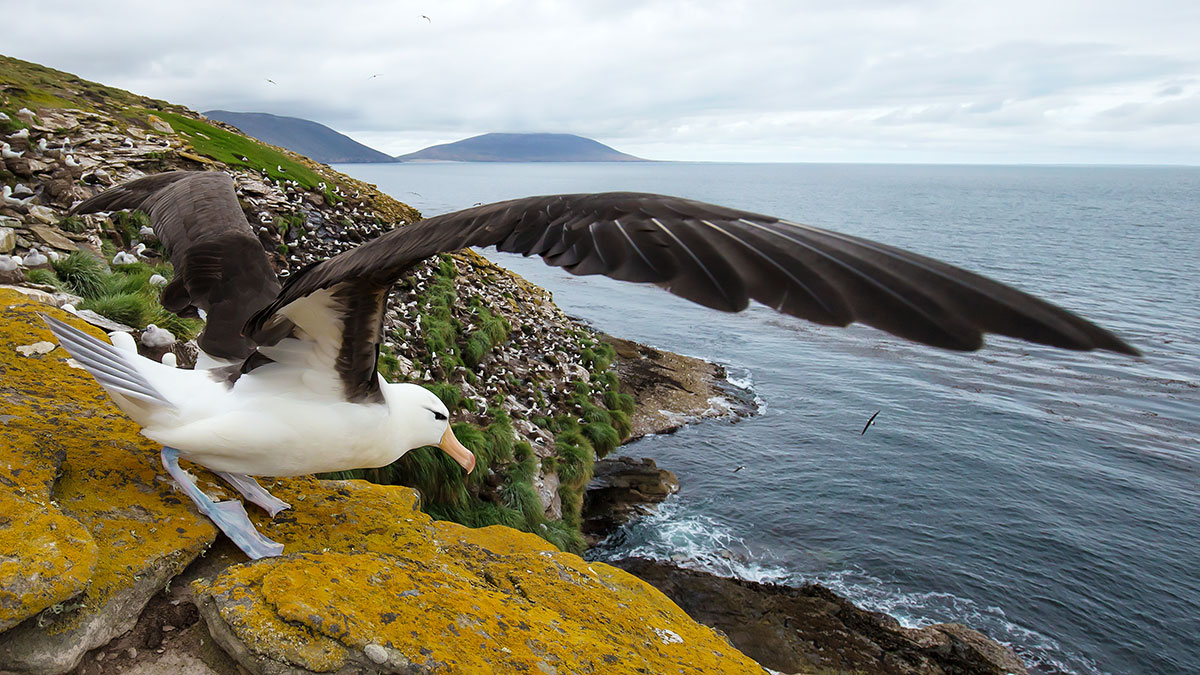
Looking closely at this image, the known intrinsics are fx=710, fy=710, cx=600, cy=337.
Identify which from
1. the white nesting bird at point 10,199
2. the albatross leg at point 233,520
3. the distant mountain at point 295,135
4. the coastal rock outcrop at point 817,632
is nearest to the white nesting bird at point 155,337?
the albatross leg at point 233,520

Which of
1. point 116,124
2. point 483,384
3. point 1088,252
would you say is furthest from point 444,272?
point 1088,252

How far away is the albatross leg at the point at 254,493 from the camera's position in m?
3.67

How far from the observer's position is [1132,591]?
1391 cm

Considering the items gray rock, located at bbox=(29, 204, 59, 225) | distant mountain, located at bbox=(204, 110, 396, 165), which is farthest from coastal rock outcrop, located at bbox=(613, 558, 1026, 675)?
distant mountain, located at bbox=(204, 110, 396, 165)

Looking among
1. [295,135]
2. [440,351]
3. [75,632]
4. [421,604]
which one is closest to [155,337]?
[75,632]

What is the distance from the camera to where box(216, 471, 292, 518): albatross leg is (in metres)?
3.67

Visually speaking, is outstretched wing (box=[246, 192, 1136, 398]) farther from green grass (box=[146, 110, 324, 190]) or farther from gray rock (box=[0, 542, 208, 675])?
green grass (box=[146, 110, 324, 190])

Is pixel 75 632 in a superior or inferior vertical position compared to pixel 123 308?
inferior

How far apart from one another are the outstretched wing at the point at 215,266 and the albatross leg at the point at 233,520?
Answer: 33.1 inches

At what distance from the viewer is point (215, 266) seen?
4.22m

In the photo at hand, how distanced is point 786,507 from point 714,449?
312 cm

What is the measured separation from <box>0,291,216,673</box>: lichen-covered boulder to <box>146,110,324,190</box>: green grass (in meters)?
13.3

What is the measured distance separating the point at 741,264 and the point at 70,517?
2.87 metres

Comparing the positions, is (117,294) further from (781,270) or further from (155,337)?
(781,270)
